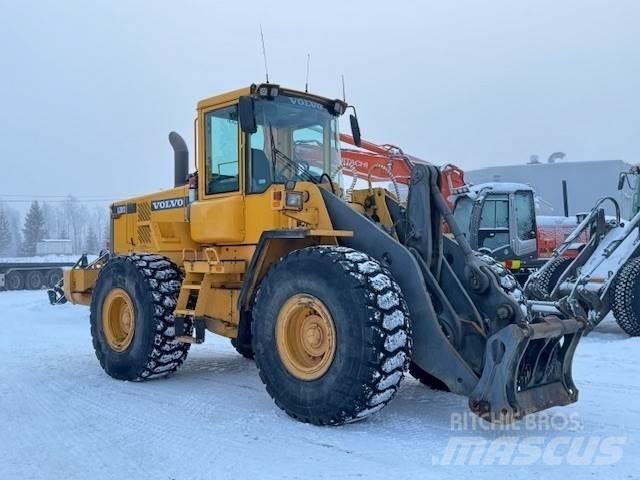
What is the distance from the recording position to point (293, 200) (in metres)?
5.89

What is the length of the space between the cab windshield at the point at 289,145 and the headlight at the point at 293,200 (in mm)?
536

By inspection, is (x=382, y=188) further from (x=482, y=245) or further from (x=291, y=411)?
(x=482, y=245)

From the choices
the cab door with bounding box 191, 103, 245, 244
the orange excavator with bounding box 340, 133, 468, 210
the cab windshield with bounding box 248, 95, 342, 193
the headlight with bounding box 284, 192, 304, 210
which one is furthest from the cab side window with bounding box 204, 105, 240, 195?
the orange excavator with bounding box 340, 133, 468, 210

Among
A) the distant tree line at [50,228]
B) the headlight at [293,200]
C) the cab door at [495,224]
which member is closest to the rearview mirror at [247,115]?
the headlight at [293,200]

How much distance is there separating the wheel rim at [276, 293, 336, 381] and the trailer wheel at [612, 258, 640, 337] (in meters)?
6.73

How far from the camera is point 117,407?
19.7 feet

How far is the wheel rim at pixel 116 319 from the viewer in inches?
293

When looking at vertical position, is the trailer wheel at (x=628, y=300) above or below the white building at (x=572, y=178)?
below

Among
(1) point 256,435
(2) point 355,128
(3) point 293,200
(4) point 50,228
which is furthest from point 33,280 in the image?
(4) point 50,228

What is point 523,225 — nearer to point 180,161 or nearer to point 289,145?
point 180,161

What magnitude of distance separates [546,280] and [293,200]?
758cm

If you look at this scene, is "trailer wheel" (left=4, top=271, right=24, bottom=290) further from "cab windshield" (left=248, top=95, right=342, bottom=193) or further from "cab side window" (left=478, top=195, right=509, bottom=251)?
"cab windshield" (left=248, top=95, right=342, bottom=193)

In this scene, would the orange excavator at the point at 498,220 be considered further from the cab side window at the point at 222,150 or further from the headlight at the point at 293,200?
the headlight at the point at 293,200

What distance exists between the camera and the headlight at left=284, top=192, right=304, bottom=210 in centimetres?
586
